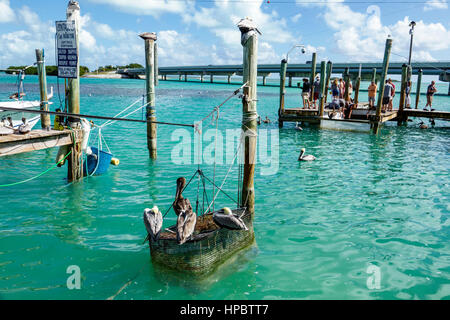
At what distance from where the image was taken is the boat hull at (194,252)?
6250 millimetres

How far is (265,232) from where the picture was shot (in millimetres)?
8617

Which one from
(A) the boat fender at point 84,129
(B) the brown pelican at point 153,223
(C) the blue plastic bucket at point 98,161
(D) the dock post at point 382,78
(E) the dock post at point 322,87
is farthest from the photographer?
(E) the dock post at point 322,87

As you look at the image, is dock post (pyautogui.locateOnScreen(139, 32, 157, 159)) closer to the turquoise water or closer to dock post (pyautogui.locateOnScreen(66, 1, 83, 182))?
the turquoise water

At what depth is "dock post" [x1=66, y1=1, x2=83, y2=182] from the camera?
1049 centimetres

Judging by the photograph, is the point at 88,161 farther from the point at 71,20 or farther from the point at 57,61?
the point at 71,20

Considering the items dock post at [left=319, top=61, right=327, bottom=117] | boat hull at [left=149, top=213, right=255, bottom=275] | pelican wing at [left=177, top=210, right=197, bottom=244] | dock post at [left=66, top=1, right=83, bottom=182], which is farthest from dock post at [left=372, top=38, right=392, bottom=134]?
pelican wing at [left=177, top=210, right=197, bottom=244]

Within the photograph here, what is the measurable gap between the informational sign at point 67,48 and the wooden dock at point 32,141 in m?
1.83

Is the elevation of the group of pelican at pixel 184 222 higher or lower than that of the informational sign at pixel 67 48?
lower

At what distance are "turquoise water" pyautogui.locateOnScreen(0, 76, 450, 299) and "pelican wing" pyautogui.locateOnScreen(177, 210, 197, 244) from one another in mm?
834

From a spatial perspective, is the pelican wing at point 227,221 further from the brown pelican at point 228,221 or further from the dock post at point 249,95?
the dock post at point 249,95

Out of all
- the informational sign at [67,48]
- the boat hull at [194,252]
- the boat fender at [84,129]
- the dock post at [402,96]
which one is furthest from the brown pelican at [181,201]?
the dock post at [402,96]

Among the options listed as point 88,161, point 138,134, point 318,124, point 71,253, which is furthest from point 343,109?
point 71,253

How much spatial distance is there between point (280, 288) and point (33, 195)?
8210 mm

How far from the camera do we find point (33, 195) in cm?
1078
